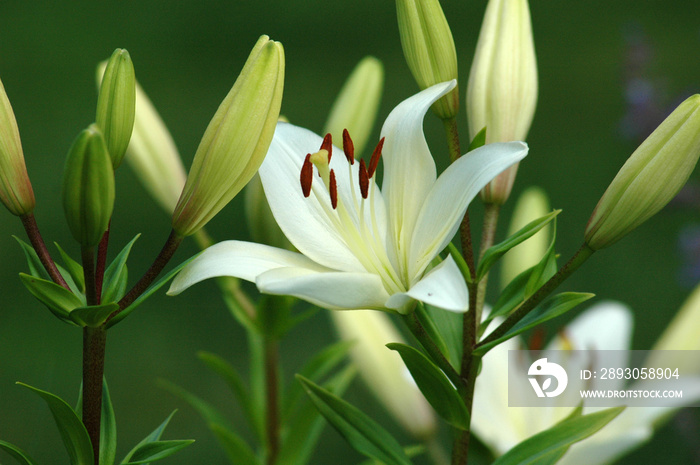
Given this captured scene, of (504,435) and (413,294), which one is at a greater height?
(413,294)

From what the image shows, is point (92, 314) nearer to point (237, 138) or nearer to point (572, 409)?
point (237, 138)

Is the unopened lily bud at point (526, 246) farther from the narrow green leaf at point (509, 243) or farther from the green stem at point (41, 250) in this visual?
the green stem at point (41, 250)

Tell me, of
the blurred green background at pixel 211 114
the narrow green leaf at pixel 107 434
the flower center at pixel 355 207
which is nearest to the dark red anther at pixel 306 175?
the flower center at pixel 355 207

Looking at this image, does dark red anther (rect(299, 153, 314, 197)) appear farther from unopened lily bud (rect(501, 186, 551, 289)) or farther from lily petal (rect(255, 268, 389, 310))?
unopened lily bud (rect(501, 186, 551, 289))

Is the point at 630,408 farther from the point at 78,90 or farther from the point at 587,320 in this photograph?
the point at 78,90

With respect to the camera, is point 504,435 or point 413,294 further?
point 504,435

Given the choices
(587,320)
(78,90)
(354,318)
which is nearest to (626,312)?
(587,320)

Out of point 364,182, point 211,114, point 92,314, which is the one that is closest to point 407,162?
A: point 364,182
